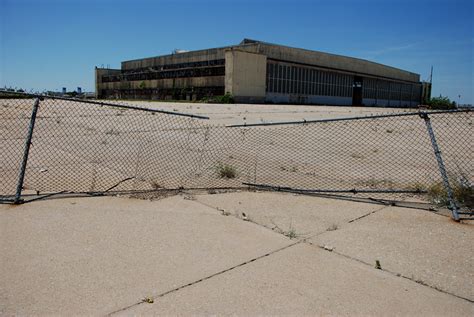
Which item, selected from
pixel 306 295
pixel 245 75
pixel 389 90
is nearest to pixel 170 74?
pixel 245 75

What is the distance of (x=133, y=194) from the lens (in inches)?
232

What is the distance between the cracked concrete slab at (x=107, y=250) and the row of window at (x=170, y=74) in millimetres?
54842

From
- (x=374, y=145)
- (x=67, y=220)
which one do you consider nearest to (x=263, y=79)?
(x=374, y=145)

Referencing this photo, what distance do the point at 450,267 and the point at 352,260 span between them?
895mm

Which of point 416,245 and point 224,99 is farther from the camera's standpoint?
point 224,99

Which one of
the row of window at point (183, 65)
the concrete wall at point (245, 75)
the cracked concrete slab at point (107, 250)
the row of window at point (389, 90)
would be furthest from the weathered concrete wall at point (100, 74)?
the cracked concrete slab at point (107, 250)

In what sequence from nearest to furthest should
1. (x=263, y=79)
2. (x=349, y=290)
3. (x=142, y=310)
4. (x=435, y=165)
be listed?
(x=142, y=310) → (x=349, y=290) → (x=435, y=165) → (x=263, y=79)

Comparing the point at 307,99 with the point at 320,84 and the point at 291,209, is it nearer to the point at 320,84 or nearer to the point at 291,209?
the point at 320,84

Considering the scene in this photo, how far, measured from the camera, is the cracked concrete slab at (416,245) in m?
3.44

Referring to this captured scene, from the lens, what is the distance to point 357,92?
3243 inches

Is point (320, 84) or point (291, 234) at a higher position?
point (320, 84)

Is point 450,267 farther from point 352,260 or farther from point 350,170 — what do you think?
point 350,170

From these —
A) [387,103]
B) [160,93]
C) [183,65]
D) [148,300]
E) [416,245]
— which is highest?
[183,65]

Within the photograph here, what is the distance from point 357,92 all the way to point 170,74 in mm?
40306
